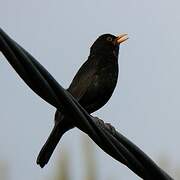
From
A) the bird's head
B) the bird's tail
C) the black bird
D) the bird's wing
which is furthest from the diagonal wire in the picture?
the bird's head

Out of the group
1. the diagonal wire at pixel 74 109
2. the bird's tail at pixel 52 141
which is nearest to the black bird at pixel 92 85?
the bird's tail at pixel 52 141

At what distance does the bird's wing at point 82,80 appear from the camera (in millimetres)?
5883

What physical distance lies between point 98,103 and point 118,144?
2.67 m

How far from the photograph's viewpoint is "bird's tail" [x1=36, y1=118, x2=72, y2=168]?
4898 millimetres

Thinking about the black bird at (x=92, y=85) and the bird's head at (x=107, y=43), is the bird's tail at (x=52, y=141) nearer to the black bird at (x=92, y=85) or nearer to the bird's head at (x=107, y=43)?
the black bird at (x=92, y=85)

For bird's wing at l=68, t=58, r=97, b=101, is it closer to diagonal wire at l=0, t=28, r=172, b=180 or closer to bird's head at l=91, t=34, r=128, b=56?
bird's head at l=91, t=34, r=128, b=56

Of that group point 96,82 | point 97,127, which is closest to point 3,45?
point 97,127

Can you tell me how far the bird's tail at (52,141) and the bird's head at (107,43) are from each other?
1.60 m

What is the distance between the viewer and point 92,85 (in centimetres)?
605

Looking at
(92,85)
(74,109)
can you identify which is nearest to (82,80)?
(92,85)

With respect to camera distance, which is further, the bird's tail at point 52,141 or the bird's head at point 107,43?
the bird's head at point 107,43

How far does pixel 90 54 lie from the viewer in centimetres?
703

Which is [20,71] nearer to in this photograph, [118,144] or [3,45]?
[3,45]

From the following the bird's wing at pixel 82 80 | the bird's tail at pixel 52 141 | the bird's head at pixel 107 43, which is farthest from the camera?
the bird's head at pixel 107 43
